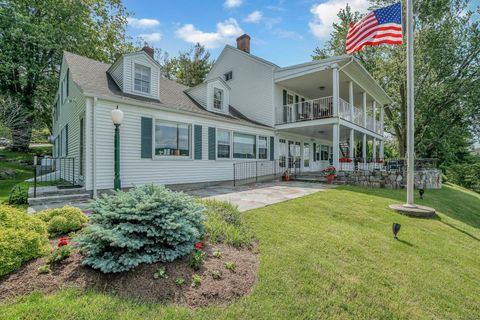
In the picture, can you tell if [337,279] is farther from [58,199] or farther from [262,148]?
[262,148]

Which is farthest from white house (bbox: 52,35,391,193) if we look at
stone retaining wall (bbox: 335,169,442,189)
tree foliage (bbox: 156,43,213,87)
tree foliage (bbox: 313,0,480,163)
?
tree foliage (bbox: 156,43,213,87)

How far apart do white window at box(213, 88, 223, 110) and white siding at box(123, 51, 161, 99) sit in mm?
3369

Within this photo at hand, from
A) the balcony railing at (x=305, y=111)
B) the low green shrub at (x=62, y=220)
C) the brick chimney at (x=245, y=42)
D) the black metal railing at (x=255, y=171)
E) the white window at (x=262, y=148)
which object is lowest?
the low green shrub at (x=62, y=220)

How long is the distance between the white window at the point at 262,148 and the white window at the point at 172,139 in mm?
4718

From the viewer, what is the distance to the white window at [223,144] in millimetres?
11349

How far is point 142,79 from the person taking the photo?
10.0 meters

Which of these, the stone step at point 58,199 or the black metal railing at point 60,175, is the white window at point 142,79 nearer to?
the black metal railing at point 60,175

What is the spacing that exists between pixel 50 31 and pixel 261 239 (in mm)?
20594

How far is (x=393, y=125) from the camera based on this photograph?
23.1 m

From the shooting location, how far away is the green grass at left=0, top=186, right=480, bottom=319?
240cm

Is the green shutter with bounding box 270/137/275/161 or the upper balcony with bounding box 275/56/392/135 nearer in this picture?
the upper balcony with bounding box 275/56/392/135

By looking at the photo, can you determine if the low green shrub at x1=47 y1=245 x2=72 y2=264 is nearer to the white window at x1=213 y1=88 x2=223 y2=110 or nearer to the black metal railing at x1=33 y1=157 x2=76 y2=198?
the black metal railing at x1=33 y1=157 x2=76 y2=198

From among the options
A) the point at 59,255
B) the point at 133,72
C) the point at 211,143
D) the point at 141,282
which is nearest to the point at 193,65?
the point at 133,72

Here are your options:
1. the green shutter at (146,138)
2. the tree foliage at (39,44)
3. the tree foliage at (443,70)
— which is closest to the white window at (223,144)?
the green shutter at (146,138)
